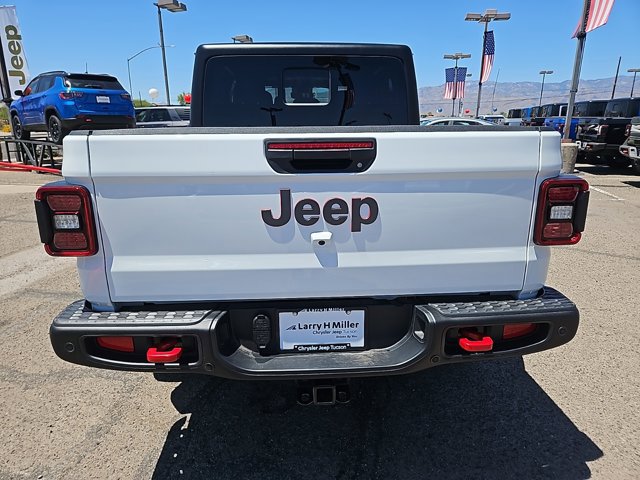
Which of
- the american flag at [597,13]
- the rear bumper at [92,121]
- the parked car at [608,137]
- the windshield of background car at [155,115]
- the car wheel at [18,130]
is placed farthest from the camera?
the windshield of background car at [155,115]

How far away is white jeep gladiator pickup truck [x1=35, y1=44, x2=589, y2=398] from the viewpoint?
1942mm

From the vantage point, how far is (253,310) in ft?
6.99

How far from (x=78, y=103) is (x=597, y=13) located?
1377 centimetres

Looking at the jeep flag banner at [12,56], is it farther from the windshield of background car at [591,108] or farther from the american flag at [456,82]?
the american flag at [456,82]

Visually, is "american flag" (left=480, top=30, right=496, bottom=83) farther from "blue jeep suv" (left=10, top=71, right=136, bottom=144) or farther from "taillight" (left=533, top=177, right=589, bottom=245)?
"taillight" (left=533, top=177, right=589, bottom=245)

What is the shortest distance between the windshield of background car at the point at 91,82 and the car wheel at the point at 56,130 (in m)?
1.13

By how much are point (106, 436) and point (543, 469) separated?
242 cm

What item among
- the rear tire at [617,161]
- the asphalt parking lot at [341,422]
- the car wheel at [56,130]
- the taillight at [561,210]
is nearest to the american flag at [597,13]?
the rear tire at [617,161]

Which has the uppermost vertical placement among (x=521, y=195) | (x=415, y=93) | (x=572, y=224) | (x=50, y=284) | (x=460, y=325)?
(x=415, y=93)

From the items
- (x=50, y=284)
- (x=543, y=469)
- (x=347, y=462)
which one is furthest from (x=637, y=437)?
(x=50, y=284)

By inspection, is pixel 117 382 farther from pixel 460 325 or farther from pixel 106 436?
pixel 460 325

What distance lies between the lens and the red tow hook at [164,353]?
2000 mm

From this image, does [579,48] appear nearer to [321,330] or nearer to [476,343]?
[476,343]

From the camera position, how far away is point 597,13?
11.6 m
